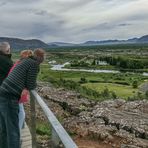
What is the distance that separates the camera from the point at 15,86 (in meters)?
6.36

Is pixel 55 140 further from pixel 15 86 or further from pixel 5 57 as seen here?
pixel 5 57

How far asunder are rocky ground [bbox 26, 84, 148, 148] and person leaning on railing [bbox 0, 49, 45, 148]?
666 centimetres

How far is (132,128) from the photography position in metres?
16.1

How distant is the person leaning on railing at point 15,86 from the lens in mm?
6359

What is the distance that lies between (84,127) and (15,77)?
8761 mm

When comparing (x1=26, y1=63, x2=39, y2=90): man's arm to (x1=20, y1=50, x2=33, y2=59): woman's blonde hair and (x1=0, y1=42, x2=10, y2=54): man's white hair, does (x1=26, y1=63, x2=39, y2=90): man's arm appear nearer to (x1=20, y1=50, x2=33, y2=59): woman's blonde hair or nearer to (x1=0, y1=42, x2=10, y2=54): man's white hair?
(x1=20, y1=50, x2=33, y2=59): woman's blonde hair

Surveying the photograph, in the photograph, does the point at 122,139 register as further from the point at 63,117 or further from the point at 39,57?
the point at 39,57

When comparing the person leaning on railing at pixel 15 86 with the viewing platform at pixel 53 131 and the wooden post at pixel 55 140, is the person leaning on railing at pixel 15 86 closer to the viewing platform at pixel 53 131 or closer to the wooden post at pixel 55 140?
the viewing platform at pixel 53 131

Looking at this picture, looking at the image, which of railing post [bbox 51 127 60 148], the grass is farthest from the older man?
the grass

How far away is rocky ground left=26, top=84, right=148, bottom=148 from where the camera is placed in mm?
13992

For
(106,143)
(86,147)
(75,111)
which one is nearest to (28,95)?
(86,147)

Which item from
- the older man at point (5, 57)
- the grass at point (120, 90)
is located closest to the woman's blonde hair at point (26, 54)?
the older man at point (5, 57)

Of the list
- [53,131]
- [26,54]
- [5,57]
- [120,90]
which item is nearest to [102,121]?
[5,57]

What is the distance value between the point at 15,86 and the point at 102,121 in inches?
424
